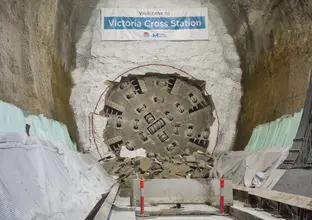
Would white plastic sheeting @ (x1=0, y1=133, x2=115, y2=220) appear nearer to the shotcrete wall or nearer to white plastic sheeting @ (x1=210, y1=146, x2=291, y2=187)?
the shotcrete wall

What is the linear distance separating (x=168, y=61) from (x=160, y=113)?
1095 mm

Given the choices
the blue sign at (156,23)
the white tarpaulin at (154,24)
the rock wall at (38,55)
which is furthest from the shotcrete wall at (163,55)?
the blue sign at (156,23)

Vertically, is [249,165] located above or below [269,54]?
below

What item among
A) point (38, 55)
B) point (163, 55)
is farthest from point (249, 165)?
point (163, 55)

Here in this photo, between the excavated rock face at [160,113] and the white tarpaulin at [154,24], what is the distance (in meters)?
0.86

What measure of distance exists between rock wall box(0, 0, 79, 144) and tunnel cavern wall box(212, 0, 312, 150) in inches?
131

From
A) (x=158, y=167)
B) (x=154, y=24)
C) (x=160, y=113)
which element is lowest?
(x=158, y=167)

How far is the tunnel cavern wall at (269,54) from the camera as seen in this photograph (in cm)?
655

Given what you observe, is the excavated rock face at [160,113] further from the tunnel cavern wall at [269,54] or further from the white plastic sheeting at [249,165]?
the white plastic sheeting at [249,165]

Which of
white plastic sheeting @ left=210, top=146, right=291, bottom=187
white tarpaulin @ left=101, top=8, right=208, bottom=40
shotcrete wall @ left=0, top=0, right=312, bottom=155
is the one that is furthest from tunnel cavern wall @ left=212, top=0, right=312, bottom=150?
white plastic sheeting @ left=210, top=146, right=291, bottom=187

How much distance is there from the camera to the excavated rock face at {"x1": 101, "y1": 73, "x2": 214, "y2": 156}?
9438mm

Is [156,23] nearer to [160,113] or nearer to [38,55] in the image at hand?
[160,113]

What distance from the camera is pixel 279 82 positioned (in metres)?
7.43

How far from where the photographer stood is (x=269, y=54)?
800 centimetres
